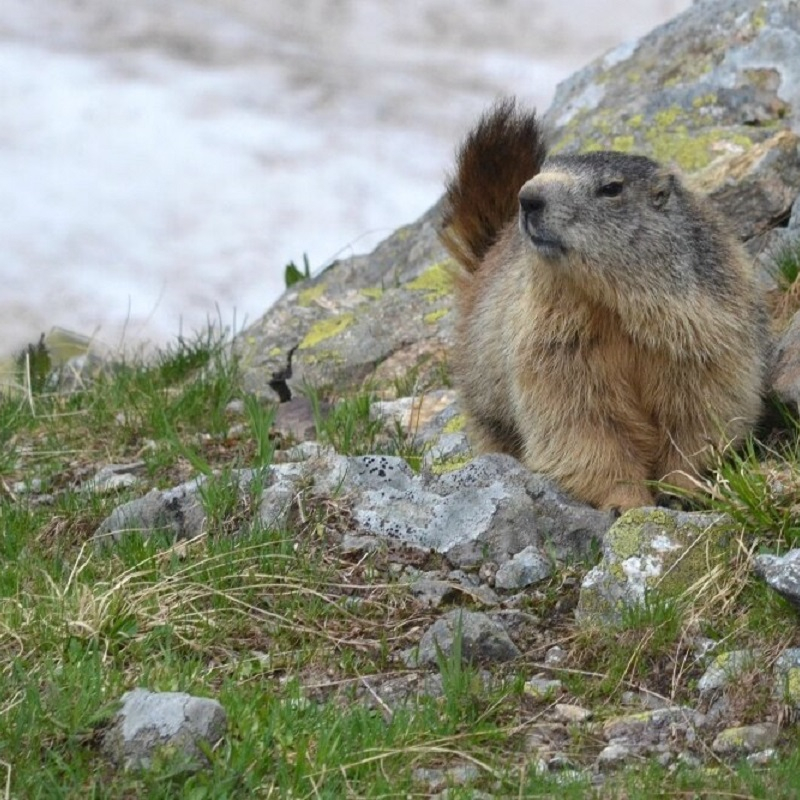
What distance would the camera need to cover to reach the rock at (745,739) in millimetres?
4285

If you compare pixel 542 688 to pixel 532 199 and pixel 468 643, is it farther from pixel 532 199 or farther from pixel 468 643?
pixel 532 199

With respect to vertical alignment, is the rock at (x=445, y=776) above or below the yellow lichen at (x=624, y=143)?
below

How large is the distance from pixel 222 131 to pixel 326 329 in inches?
231

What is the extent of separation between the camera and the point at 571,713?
15.0 ft

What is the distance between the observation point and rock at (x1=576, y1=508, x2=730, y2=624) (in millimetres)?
5078

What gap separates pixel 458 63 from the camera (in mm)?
16531

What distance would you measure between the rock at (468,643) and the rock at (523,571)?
51cm

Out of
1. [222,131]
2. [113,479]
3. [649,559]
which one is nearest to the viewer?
[649,559]

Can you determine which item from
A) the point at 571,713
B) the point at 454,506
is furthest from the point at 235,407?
the point at 571,713

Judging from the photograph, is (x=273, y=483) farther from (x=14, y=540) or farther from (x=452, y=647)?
(x=452, y=647)

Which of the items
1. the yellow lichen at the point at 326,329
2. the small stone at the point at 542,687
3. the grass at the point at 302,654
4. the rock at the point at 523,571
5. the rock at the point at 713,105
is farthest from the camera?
the yellow lichen at the point at 326,329

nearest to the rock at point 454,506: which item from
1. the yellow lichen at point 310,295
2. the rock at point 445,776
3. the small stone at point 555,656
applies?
the small stone at point 555,656

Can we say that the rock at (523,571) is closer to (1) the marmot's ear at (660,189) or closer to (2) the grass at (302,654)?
(2) the grass at (302,654)

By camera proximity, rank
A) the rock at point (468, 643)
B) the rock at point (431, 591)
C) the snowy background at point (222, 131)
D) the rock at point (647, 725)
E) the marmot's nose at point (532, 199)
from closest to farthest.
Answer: the rock at point (647, 725), the rock at point (468, 643), the rock at point (431, 591), the marmot's nose at point (532, 199), the snowy background at point (222, 131)
